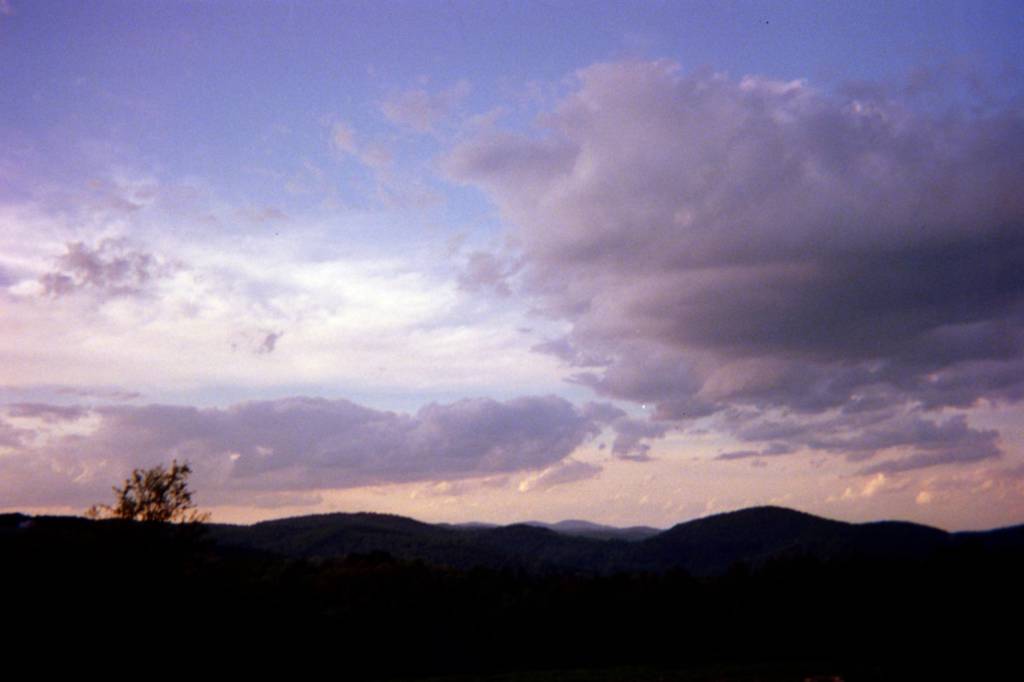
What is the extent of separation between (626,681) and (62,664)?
32690mm

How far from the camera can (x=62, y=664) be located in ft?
100

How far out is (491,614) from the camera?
3819 inches

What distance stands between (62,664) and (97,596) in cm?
308

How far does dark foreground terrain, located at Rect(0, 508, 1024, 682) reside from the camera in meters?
33.8

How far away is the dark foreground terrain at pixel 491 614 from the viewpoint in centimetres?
3378

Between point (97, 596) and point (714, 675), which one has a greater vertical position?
point (97, 596)

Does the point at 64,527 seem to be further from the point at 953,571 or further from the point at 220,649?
the point at 953,571

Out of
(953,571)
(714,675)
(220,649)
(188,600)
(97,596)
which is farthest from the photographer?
(953,571)

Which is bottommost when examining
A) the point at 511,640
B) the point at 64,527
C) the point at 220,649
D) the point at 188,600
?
the point at 511,640

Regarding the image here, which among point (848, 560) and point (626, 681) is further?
point (848, 560)

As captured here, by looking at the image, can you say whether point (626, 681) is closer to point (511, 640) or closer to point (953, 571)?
point (511, 640)

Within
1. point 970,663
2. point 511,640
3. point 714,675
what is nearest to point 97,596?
point 714,675

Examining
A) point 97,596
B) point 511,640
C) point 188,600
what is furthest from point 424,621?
point 97,596

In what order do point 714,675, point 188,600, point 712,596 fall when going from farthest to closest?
point 712,596 → point 714,675 → point 188,600
